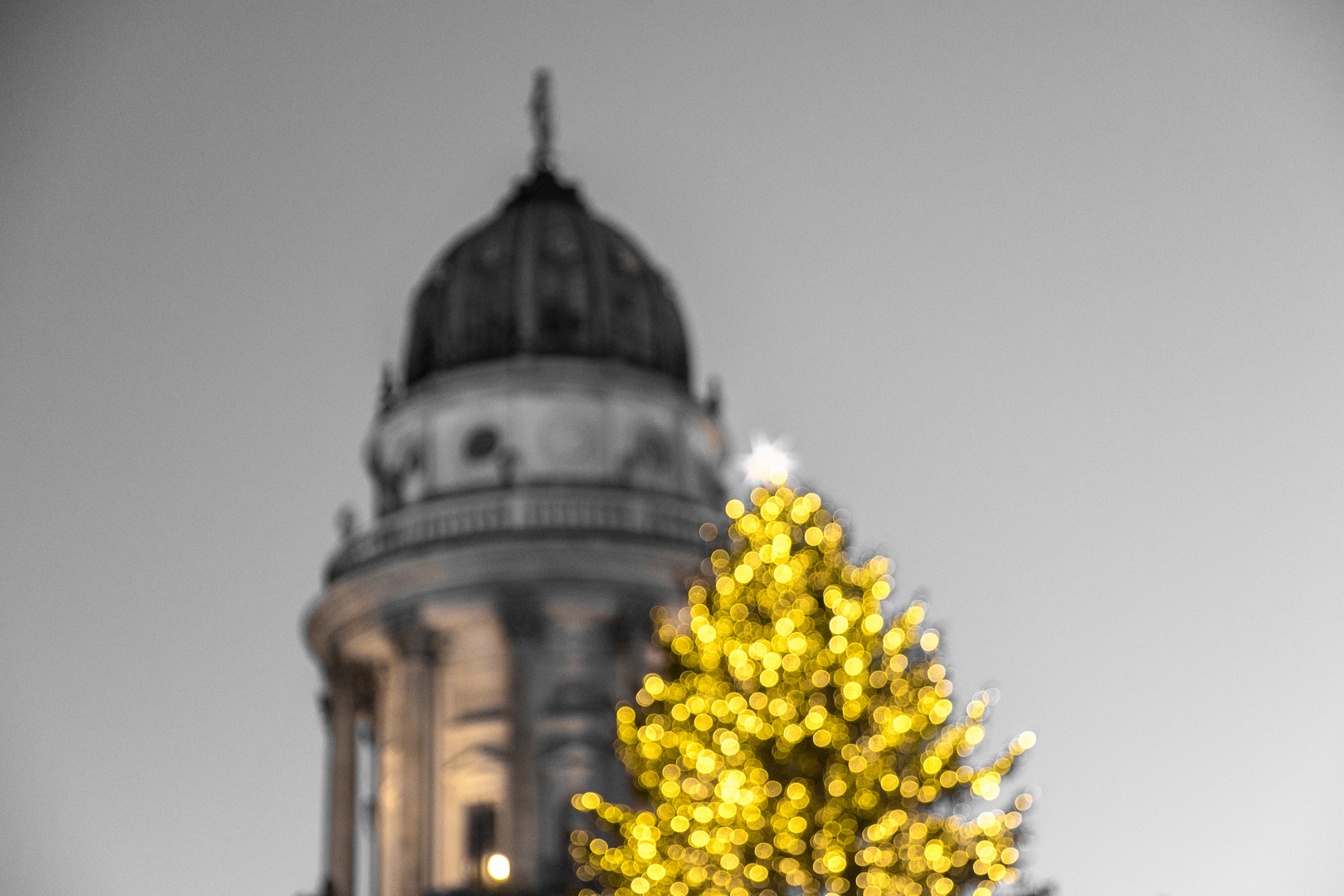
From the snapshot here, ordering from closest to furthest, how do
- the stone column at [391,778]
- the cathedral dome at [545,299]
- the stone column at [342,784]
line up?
the stone column at [391,778] < the stone column at [342,784] < the cathedral dome at [545,299]

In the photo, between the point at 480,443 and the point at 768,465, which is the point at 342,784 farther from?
the point at 768,465

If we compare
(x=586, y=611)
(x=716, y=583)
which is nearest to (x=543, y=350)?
(x=586, y=611)

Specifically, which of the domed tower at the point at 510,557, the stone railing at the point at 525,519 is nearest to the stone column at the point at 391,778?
the domed tower at the point at 510,557

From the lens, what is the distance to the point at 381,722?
6238 centimetres

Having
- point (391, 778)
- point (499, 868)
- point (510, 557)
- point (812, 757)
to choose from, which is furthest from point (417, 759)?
point (812, 757)

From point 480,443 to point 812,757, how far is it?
3273 cm

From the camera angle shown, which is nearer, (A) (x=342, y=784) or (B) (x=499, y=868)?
(B) (x=499, y=868)

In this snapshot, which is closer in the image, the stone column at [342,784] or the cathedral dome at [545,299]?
the stone column at [342,784]

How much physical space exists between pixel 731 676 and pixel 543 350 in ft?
106

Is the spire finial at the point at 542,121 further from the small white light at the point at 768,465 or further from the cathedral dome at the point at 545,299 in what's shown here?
the small white light at the point at 768,465

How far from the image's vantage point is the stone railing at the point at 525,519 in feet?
202

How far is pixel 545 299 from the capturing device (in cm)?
6619

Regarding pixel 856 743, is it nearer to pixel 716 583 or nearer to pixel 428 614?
pixel 716 583

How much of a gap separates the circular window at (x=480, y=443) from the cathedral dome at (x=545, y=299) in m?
2.16
